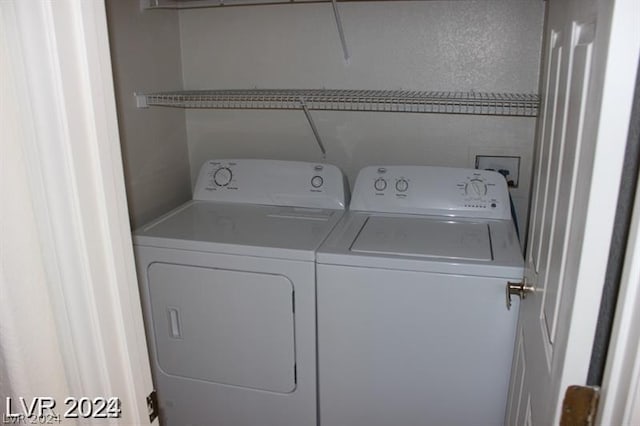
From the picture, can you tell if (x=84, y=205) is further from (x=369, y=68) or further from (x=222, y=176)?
(x=369, y=68)

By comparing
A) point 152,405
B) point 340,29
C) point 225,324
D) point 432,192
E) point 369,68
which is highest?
point 340,29

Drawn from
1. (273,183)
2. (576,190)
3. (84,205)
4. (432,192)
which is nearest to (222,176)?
(273,183)

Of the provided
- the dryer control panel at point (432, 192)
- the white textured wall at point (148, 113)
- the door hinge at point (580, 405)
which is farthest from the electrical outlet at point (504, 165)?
the door hinge at point (580, 405)

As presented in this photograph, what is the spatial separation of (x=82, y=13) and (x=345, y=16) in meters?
1.70

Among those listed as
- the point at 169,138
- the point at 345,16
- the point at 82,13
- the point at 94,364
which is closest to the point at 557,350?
the point at 94,364

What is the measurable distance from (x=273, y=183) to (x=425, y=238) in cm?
79

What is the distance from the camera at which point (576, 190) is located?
74 centimetres

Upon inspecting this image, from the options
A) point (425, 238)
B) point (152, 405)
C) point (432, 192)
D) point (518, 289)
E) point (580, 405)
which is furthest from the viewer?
point (432, 192)

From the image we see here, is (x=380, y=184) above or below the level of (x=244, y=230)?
above

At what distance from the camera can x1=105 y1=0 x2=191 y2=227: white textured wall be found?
6.88 ft

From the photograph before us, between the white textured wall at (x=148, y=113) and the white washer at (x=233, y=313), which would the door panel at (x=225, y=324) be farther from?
the white textured wall at (x=148, y=113)

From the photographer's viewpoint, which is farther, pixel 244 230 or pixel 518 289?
pixel 244 230

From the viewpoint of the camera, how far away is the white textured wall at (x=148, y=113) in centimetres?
210

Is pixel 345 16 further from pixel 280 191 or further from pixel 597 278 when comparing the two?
pixel 597 278
